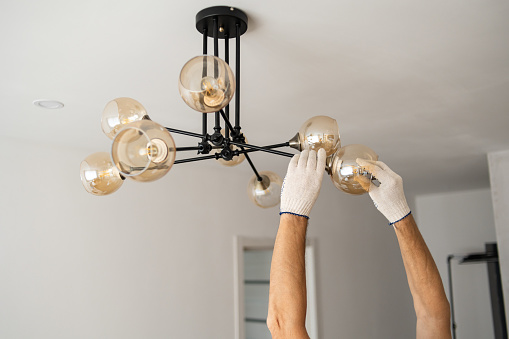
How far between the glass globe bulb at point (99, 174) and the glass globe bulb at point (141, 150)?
0.36 m

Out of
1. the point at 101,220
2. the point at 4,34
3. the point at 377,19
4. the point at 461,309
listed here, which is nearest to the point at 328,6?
the point at 377,19

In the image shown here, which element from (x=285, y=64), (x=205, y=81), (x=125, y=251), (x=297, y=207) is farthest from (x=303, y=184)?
(x=125, y=251)

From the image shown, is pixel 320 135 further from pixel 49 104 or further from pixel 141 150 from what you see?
pixel 49 104

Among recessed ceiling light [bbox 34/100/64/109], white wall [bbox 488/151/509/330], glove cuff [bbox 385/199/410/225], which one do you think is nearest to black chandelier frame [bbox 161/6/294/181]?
glove cuff [bbox 385/199/410/225]

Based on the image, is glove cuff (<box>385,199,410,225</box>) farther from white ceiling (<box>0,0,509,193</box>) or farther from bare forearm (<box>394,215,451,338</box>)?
white ceiling (<box>0,0,509,193</box>)

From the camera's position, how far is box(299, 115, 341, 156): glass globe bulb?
5.19 ft

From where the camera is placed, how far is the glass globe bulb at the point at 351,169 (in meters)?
1.42

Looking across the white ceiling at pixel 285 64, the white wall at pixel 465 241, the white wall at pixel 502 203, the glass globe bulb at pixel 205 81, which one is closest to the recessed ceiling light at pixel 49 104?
the white ceiling at pixel 285 64

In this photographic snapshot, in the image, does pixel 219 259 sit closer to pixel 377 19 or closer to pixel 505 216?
pixel 505 216

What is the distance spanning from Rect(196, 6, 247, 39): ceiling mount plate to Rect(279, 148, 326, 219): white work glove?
2.08 feet

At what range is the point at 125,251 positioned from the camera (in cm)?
384

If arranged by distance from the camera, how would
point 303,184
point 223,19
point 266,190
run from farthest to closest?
point 266,190 → point 223,19 → point 303,184

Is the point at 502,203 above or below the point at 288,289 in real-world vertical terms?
above

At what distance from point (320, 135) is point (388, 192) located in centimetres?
30
